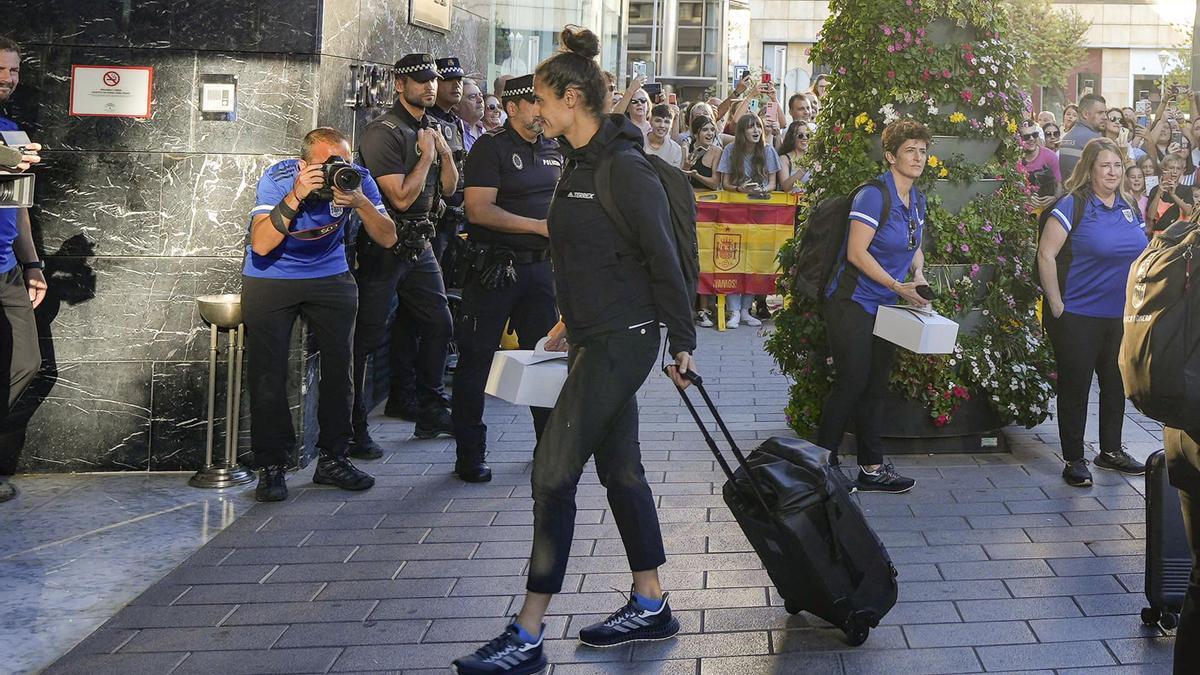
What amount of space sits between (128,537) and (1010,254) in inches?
201

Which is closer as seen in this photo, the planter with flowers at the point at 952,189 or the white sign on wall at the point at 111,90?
the white sign on wall at the point at 111,90

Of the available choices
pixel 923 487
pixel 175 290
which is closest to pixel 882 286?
pixel 923 487

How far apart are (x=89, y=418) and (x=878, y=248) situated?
4216mm

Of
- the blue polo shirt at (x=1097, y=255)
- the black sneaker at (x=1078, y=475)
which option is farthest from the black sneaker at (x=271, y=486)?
the blue polo shirt at (x=1097, y=255)

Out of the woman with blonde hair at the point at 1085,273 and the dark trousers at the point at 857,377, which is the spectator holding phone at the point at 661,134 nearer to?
the woman with blonde hair at the point at 1085,273

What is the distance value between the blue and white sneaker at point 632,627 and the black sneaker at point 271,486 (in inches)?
102

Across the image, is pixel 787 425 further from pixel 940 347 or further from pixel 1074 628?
pixel 1074 628

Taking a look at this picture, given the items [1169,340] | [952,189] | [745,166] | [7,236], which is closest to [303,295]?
[7,236]

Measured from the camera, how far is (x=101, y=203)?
7586mm

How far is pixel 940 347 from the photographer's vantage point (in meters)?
6.79

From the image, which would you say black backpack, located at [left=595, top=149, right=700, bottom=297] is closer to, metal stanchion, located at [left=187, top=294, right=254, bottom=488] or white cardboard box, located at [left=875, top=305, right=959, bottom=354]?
white cardboard box, located at [left=875, top=305, right=959, bottom=354]

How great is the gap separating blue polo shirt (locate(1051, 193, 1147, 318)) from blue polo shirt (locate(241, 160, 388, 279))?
148 inches

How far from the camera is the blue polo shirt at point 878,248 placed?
7254 mm

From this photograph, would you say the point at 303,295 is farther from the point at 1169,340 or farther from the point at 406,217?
the point at 1169,340
